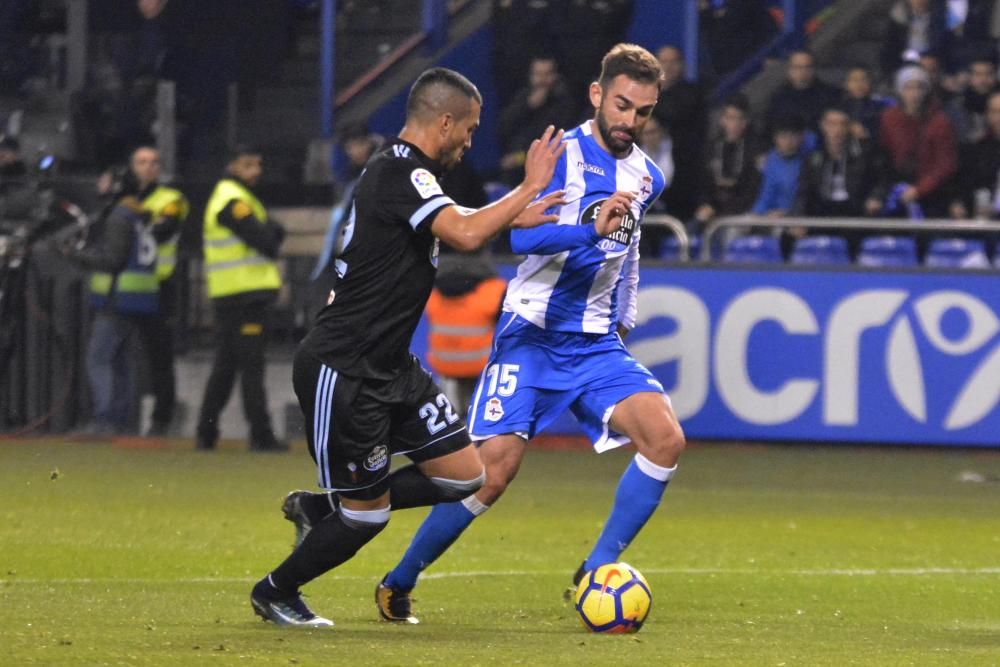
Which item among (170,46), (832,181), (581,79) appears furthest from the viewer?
(170,46)

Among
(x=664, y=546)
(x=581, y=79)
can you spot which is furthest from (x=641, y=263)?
(x=664, y=546)

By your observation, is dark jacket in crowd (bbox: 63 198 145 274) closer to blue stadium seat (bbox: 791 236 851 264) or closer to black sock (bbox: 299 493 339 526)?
blue stadium seat (bbox: 791 236 851 264)

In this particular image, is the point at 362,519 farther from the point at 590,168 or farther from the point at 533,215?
the point at 590,168

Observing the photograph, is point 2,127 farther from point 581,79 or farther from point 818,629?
point 818,629

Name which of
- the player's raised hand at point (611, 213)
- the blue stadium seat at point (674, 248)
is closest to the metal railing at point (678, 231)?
the blue stadium seat at point (674, 248)

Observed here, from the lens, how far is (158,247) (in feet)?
50.9

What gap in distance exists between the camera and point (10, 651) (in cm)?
637

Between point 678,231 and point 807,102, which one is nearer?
point 678,231

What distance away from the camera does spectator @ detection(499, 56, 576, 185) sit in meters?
Result: 16.8

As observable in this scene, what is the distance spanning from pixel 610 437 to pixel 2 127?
44.2 feet

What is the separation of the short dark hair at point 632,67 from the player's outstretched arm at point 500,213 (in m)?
1.24

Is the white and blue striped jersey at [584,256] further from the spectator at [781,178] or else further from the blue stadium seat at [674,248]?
the spectator at [781,178]

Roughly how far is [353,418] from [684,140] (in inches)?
385

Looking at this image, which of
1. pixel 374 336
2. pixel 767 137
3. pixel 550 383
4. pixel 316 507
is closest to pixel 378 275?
pixel 374 336
